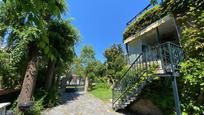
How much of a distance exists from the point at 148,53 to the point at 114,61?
53.3ft

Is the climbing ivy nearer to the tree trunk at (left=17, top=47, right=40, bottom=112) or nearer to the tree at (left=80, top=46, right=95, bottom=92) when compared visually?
the tree trunk at (left=17, top=47, right=40, bottom=112)

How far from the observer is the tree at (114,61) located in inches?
838

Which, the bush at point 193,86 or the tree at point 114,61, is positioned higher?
the tree at point 114,61

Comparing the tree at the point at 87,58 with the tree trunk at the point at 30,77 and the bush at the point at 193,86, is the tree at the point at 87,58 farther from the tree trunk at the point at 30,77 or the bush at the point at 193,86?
the bush at the point at 193,86

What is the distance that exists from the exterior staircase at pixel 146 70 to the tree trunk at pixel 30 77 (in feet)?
14.6

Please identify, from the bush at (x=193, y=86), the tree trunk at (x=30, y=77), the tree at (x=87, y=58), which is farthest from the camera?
the tree at (x=87, y=58)

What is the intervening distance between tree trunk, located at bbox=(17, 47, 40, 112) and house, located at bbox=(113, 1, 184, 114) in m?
4.45

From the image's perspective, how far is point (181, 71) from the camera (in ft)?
17.6

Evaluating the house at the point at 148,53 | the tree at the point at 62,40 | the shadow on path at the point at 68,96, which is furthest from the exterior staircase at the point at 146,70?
the shadow on path at the point at 68,96

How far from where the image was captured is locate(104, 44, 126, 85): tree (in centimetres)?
2128

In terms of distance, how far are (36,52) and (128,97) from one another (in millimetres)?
A: 5412

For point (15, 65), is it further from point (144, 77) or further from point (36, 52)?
point (144, 77)

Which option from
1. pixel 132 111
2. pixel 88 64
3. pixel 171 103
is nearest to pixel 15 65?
pixel 132 111

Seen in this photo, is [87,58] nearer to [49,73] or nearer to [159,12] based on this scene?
[49,73]
